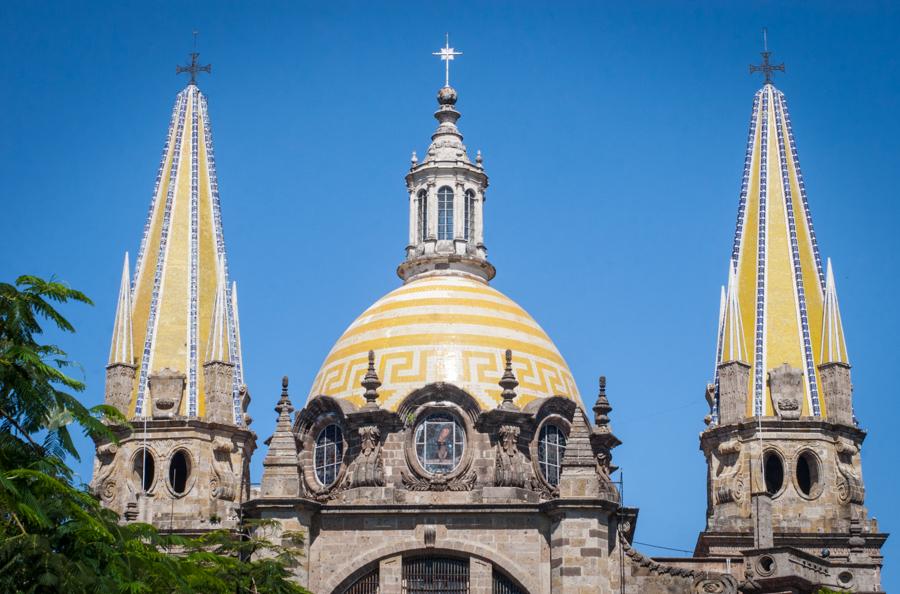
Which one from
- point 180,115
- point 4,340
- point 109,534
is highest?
point 180,115

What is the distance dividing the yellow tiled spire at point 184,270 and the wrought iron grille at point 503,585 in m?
16.0

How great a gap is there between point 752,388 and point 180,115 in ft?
78.9

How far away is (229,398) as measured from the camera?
255 ft

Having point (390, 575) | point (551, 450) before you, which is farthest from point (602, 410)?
point (390, 575)

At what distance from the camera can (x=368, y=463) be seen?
2653 inches

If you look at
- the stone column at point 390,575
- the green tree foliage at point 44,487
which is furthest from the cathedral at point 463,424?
the green tree foliage at point 44,487

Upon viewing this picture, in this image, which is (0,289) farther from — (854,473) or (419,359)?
(854,473)

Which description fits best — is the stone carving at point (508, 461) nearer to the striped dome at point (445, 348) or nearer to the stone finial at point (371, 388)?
the striped dome at point (445, 348)

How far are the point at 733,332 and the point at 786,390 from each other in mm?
2809

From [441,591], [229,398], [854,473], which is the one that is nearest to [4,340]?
[441,591]

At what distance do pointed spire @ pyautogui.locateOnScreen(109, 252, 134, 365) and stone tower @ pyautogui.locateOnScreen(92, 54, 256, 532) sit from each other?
0.12 feet

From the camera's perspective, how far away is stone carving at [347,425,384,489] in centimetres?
6712

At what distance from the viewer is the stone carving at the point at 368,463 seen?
6712cm

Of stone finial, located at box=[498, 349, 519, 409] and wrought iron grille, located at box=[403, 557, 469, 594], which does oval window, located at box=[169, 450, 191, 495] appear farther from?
stone finial, located at box=[498, 349, 519, 409]
